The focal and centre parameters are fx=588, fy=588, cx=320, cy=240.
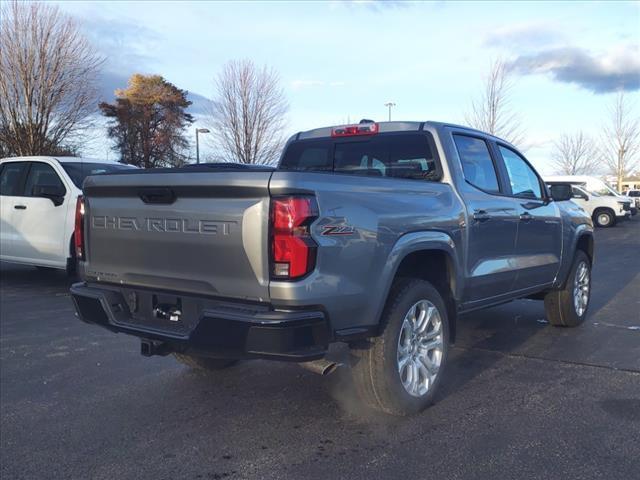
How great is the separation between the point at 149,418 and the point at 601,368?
139 inches

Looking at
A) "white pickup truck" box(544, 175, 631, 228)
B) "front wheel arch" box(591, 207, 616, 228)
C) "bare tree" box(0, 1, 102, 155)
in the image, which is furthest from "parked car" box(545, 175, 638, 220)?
"bare tree" box(0, 1, 102, 155)

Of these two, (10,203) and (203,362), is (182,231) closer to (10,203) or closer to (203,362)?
(203,362)

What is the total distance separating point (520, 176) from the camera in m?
5.46

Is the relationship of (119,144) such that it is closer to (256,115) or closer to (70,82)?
(256,115)

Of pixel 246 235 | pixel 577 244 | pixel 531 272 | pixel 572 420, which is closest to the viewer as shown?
pixel 246 235

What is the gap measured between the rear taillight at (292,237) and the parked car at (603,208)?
23701 millimetres

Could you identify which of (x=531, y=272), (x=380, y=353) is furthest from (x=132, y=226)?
(x=531, y=272)

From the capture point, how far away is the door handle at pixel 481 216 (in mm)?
4341

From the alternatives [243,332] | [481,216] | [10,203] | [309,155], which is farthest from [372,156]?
[10,203]

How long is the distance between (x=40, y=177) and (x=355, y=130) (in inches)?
221

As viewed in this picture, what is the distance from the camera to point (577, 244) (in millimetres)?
6383

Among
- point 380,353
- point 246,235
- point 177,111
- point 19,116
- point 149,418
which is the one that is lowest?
point 149,418

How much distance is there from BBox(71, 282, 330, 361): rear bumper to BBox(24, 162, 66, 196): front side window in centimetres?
555

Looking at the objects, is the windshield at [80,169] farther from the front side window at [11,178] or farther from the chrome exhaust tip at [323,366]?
the chrome exhaust tip at [323,366]
